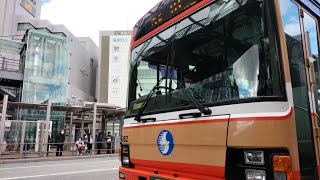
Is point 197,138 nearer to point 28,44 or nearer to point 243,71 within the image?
point 243,71

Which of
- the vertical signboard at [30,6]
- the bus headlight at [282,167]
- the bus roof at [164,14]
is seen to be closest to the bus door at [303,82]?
the bus headlight at [282,167]

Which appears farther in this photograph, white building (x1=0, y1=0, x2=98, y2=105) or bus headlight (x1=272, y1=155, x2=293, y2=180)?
white building (x1=0, y1=0, x2=98, y2=105)

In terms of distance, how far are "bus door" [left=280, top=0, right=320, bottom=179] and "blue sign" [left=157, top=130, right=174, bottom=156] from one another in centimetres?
142

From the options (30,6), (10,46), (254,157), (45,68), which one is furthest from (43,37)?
(254,157)

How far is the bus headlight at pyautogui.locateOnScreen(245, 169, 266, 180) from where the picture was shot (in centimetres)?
309

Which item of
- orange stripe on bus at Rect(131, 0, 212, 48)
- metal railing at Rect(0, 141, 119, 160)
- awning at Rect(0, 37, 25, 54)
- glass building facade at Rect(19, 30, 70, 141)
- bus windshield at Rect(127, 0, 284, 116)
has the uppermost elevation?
awning at Rect(0, 37, 25, 54)

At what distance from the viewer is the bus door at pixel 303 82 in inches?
129

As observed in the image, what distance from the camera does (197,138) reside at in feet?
11.9

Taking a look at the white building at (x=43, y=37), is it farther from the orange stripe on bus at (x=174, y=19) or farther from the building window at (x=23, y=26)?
the orange stripe on bus at (x=174, y=19)

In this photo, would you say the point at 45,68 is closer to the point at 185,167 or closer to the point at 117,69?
the point at 117,69

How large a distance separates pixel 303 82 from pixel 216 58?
0.92 m

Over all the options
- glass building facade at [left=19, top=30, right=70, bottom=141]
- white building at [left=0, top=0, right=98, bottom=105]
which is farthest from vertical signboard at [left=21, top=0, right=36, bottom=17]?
glass building facade at [left=19, top=30, right=70, bottom=141]

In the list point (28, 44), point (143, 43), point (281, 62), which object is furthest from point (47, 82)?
point (281, 62)

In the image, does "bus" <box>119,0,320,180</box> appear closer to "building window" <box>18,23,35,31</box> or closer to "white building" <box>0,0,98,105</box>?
"white building" <box>0,0,98,105</box>
